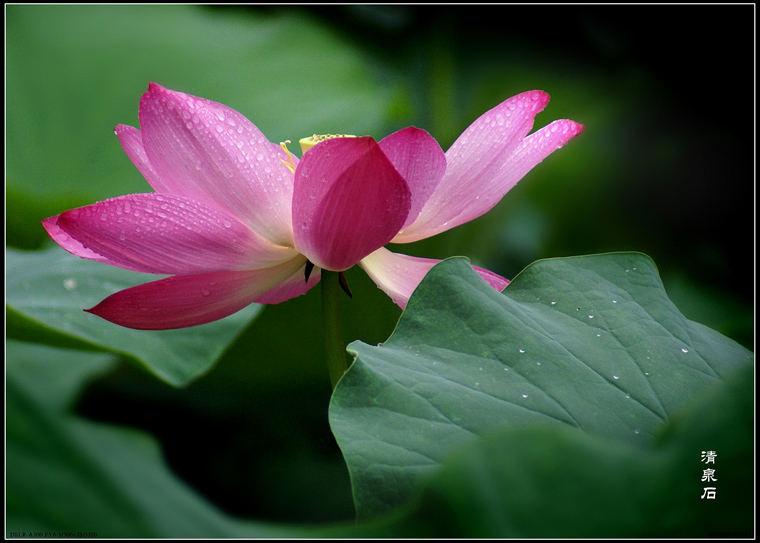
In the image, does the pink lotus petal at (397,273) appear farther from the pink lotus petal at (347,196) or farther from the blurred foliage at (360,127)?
the blurred foliage at (360,127)

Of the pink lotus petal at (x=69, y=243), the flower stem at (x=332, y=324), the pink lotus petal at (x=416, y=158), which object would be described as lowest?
the flower stem at (x=332, y=324)

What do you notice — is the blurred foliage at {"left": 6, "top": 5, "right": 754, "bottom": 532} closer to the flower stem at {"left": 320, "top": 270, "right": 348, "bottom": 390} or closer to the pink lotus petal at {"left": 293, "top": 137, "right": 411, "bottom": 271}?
the flower stem at {"left": 320, "top": 270, "right": 348, "bottom": 390}

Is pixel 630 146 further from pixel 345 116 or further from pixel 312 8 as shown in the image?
pixel 312 8

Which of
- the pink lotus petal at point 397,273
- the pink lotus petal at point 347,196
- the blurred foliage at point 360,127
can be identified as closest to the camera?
the pink lotus petal at point 347,196

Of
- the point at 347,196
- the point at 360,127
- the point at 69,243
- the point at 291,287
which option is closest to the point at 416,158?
the point at 347,196

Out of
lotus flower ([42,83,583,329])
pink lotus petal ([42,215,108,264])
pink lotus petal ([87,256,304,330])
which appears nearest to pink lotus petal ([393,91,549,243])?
lotus flower ([42,83,583,329])

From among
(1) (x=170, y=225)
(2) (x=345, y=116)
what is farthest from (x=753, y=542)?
(2) (x=345, y=116)

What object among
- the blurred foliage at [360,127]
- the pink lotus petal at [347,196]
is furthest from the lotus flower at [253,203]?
the blurred foliage at [360,127]
